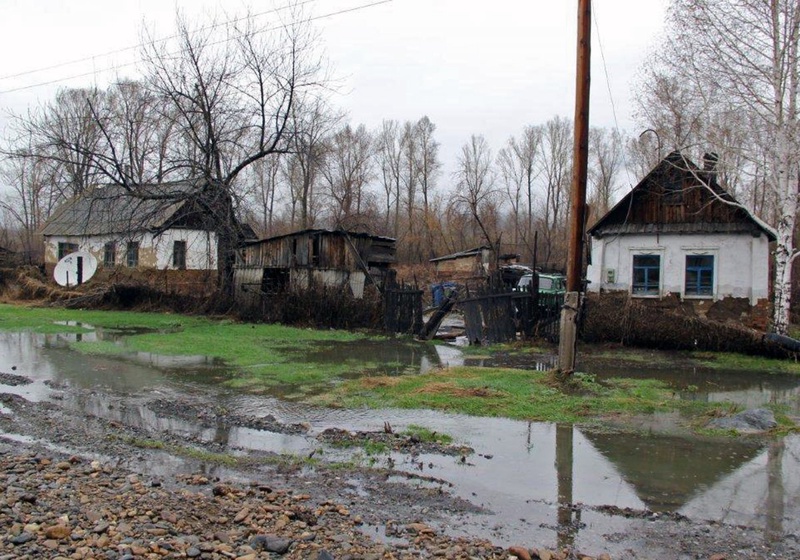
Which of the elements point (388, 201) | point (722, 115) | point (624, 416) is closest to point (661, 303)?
point (722, 115)

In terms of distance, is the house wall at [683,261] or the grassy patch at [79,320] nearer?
the house wall at [683,261]

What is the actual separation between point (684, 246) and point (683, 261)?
519mm

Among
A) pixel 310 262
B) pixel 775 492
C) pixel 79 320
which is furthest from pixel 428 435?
pixel 79 320

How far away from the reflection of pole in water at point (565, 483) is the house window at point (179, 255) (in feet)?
102

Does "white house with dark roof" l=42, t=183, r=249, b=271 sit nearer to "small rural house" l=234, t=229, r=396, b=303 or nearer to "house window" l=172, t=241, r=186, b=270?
"house window" l=172, t=241, r=186, b=270

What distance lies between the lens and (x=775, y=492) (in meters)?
6.61

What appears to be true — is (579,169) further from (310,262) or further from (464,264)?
(464,264)

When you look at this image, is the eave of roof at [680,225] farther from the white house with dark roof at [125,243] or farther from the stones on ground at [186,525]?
the white house with dark roof at [125,243]

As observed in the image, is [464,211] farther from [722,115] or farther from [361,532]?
[361,532]

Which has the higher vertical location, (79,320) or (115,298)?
(115,298)

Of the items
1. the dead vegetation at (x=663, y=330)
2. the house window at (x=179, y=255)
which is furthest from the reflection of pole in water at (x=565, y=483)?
the house window at (x=179, y=255)

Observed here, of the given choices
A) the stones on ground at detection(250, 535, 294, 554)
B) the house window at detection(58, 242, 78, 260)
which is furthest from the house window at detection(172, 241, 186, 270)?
the stones on ground at detection(250, 535, 294, 554)

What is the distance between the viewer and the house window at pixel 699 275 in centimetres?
2056

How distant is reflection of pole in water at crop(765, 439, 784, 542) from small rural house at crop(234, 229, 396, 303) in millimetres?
17556
